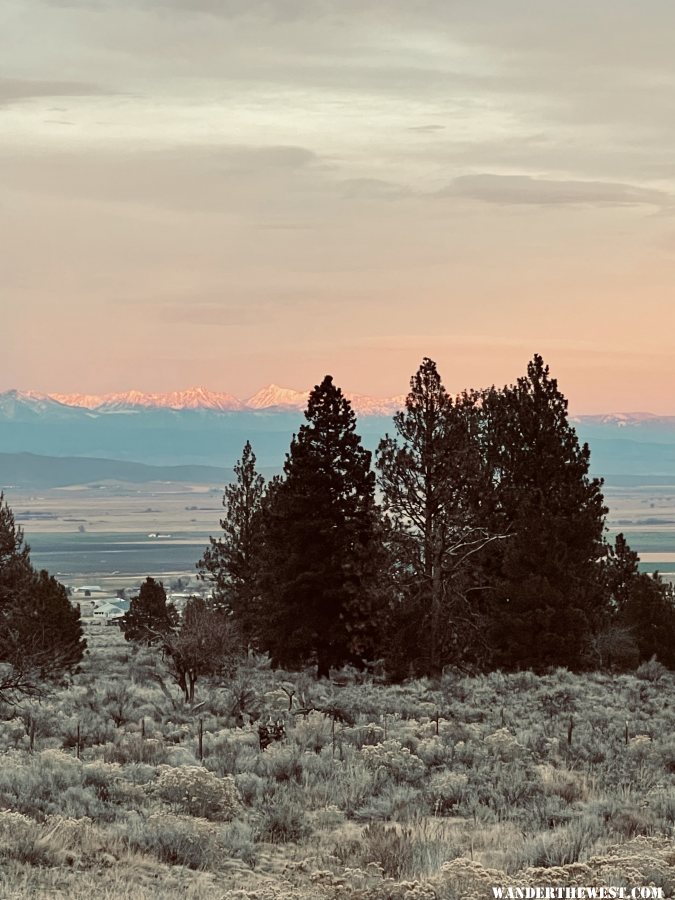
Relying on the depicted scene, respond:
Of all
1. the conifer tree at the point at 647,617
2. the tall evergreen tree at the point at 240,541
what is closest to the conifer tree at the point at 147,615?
the tall evergreen tree at the point at 240,541

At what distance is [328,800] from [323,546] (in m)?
20.7

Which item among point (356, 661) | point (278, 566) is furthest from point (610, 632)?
point (278, 566)

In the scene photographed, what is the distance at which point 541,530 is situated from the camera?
1359 inches

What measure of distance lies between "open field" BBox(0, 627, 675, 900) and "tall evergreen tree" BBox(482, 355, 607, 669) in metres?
9.21

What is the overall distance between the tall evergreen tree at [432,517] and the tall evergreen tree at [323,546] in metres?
1.04

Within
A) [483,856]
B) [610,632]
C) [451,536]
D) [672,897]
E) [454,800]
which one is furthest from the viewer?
[610,632]

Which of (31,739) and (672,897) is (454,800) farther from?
(31,739)

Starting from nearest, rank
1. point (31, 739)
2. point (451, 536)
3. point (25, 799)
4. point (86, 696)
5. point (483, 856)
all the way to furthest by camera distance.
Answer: point (483, 856), point (25, 799), point (31, 739), point (86, 696), point (451, 536)

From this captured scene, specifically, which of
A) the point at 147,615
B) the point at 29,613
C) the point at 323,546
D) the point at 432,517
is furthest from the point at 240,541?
the point at 29,613

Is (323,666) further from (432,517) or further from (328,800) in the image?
(328,800)

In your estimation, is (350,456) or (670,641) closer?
(350,456)

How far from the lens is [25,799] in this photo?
13117mm

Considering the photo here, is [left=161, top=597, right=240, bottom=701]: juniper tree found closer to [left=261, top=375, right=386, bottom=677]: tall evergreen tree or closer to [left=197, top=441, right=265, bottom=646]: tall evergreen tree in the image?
[left=261, top=375, right=386, bottom=677]: tall evergreen tree

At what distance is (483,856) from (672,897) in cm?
220
